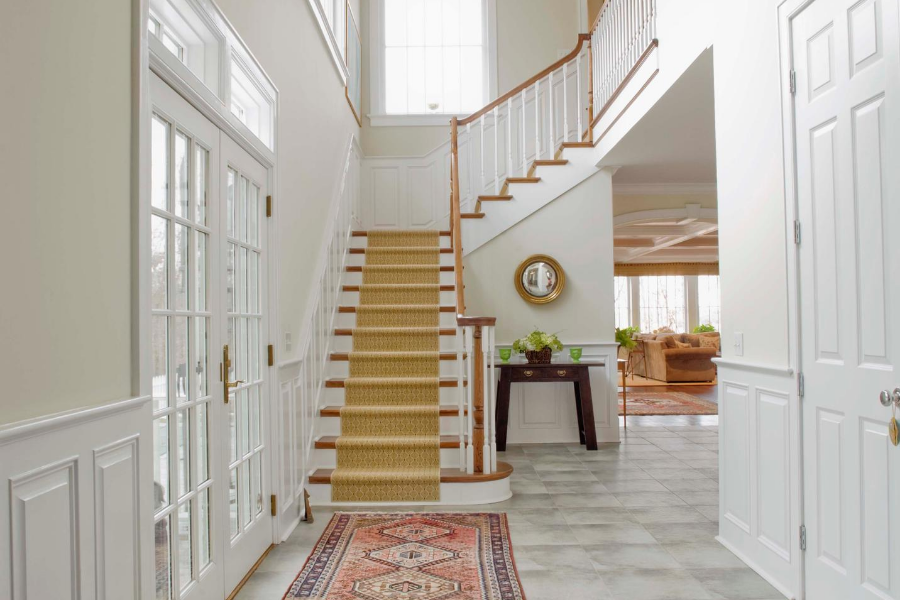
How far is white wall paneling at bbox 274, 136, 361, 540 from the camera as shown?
3.57 metres

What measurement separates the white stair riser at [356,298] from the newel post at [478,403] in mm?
1569

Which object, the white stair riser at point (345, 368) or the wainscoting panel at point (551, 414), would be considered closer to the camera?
the white stair riser at point (345, 368)

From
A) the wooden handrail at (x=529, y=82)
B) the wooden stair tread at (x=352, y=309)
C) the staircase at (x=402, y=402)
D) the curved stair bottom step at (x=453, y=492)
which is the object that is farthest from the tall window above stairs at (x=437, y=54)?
the curved stair bottom step at (x=453, y=492)

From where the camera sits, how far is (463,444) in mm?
4324

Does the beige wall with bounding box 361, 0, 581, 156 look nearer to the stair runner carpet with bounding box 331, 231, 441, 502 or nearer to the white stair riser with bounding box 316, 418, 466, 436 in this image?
the stair runner carpet with bounding box 331, 231, 441, 502

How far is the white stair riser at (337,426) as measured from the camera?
15.0 ft

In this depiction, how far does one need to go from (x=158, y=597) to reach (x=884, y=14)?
9.71 feet

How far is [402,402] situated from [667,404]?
549 centimetres

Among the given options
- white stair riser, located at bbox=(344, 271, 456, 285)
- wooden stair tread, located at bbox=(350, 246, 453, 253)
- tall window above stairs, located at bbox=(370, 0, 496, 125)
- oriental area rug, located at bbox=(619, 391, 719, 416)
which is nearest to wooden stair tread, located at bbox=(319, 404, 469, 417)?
white stair riser, located at bbox=(344, 271, 456, 285)

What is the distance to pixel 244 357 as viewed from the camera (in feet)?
10.1

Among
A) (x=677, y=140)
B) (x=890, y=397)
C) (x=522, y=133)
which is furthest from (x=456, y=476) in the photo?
(x=522, y=133)

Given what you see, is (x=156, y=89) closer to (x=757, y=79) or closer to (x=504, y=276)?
(x=757, y=79)

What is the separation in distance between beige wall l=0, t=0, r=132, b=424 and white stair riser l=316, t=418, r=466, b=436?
9.12 ft

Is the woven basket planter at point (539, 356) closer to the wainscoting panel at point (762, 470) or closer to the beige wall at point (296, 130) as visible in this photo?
the beige wall at point (296, 130)
